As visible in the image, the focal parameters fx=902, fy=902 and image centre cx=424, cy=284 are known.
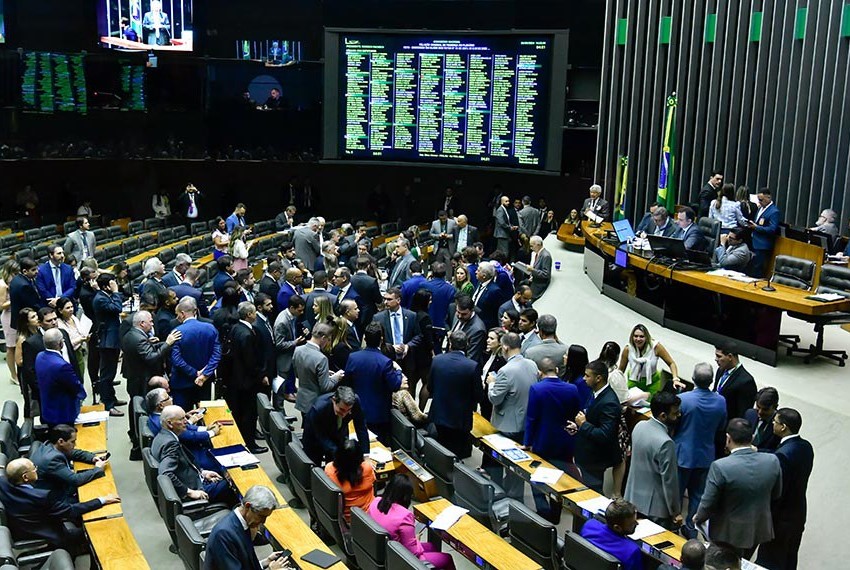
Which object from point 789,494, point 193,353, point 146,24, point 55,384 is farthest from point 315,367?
point 146,24

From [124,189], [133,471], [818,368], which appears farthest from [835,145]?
[124,189]

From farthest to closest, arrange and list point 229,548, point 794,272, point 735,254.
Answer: point 735,254 < point 794,272 < point 229,548

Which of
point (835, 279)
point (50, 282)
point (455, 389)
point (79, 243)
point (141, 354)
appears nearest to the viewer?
point (455, 389)

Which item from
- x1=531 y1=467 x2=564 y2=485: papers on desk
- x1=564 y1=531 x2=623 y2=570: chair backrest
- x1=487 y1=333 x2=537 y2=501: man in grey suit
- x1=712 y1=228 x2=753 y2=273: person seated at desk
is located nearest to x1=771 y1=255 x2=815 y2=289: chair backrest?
x1=712 y1=228 x2=753 y2=273: person seated at desk

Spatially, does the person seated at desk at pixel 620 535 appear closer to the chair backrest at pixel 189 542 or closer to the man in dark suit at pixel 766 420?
the man in dark suit at pixel 766 420

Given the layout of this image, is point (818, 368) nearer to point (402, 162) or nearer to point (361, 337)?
point (361, 337)

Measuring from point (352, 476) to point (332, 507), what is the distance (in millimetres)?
234

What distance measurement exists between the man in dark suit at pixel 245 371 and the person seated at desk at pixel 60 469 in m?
1.79

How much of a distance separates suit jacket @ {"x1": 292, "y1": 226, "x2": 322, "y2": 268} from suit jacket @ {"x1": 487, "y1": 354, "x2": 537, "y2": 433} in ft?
20.8

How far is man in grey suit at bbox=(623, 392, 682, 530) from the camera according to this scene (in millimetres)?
5934

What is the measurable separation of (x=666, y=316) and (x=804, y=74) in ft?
15.1

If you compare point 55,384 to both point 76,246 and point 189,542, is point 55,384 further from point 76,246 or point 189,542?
point 76,246

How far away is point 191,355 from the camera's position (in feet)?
26.2

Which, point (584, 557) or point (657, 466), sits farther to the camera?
point (657, 466)
